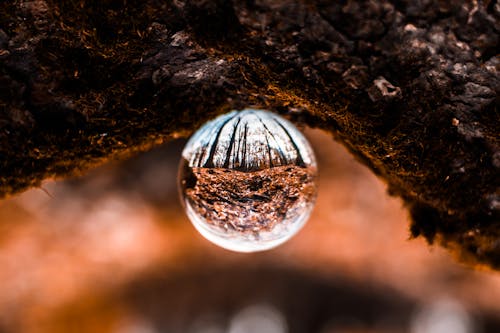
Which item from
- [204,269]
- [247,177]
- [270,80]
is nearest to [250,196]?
[247,177]

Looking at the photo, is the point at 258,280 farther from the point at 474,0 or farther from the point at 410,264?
the point at 474,0

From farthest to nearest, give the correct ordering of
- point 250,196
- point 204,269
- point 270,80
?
point 204,269
point 250,196
point 270,80

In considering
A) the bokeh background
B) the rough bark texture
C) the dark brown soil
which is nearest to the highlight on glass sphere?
the dark brown soil

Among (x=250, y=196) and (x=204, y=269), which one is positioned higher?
(x=250, y=196)

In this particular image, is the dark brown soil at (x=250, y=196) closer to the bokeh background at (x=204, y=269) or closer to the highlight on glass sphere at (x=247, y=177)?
the highlight on glass sphere at (x=247, y=177)

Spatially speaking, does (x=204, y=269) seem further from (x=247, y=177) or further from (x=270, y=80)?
(x=270, y=80)

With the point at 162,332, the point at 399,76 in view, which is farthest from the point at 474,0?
the point at 162,332

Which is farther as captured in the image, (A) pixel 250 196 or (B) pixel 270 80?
(A) pixel 250 196

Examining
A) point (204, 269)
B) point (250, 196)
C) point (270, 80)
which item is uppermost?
point (270, 80)

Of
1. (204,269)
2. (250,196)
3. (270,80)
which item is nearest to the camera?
(270,80)
